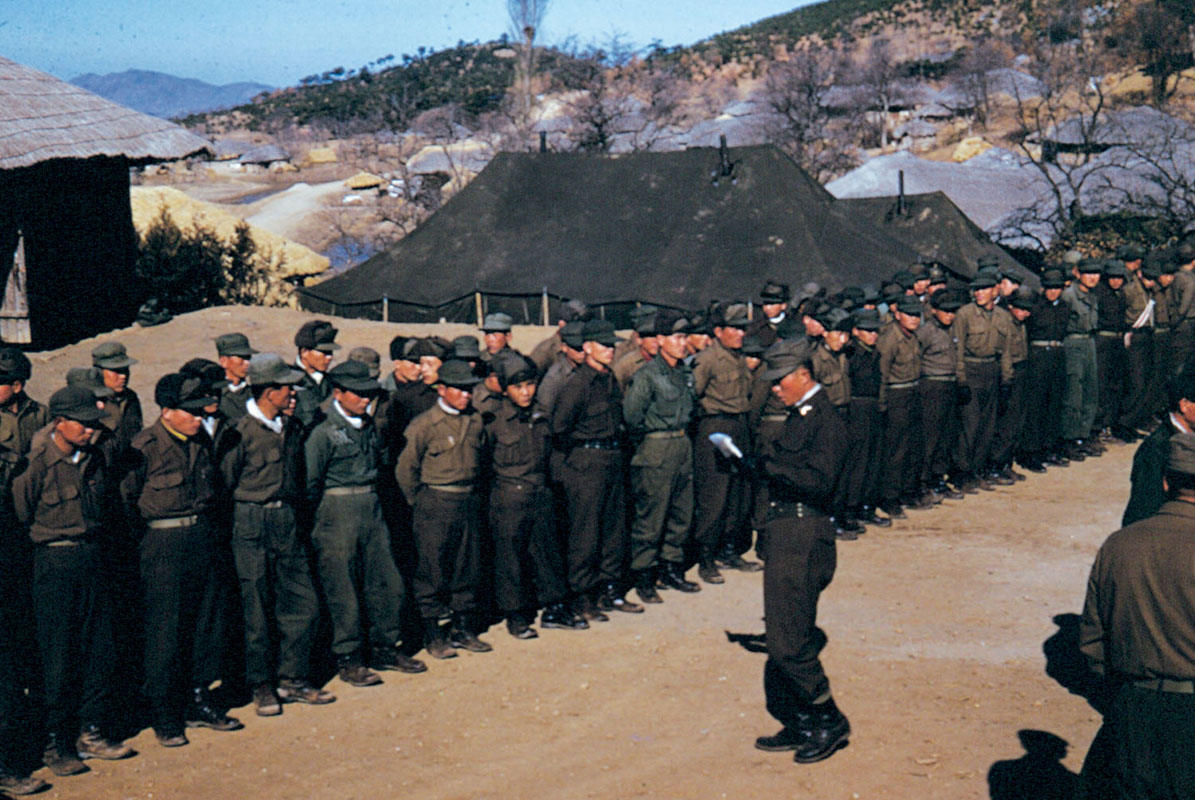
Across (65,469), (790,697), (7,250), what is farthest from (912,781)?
(7,250)

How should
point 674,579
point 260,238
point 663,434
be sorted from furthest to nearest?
1. point 260,238
2. point 674,579
3. point 663,434

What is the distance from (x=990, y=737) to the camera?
21.2 feet

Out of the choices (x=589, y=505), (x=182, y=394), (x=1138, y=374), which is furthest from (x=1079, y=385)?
(x=182, y=394)

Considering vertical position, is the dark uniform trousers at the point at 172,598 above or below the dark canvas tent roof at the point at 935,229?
below

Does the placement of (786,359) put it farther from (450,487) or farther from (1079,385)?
(1079,385)

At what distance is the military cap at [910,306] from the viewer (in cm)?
1084

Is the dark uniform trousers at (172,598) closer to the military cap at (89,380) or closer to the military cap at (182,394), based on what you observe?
the military cap at (182,394)

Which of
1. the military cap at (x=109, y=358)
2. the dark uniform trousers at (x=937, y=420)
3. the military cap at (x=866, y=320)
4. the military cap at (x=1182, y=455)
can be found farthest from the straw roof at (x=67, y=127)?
the military cap at (x=1182, y=455)

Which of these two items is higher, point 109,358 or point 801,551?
point 109,358

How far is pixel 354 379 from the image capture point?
7.17 metres

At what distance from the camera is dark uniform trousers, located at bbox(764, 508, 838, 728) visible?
616cm

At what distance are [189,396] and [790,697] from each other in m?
3.64

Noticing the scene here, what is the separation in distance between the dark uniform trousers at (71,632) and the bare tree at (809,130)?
123ft

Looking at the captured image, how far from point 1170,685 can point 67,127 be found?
14.7m
